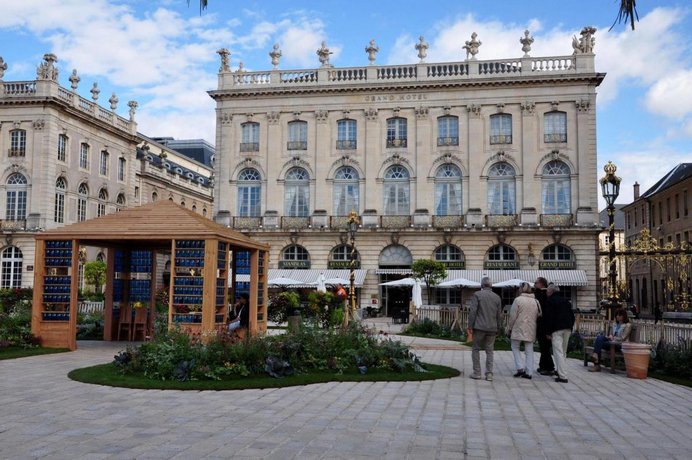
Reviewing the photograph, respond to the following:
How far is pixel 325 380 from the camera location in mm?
11648

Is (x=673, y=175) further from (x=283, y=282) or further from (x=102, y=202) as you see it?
(x=102, y=202)

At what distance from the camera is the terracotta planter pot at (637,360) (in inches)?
515

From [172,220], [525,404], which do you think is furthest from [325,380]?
[172,220]

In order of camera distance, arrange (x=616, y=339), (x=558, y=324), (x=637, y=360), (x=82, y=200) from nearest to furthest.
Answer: (x=558, y=324)
(x=637, y=360)
(x=616, y=339)
(x=82, y=200)

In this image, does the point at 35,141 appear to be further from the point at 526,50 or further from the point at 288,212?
the point at 526,50

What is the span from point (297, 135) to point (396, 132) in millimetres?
6230

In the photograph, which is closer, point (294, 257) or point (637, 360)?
point (637, 360)

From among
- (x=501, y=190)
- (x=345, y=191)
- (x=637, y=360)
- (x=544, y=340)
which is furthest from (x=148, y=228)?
(x=501, y=190)

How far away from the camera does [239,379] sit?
1130 centimetres

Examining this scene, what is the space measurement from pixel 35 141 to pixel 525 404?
4285cm

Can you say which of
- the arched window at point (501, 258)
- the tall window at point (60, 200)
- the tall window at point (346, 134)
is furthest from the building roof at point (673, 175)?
the tall window at point (60, 200)

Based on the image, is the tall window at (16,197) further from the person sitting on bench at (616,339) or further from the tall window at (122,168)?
the person sitting on bench at (616,339)

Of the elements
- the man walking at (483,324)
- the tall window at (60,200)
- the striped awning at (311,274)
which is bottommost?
the man walking at (483,324)

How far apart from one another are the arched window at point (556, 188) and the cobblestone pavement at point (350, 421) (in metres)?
28.7
